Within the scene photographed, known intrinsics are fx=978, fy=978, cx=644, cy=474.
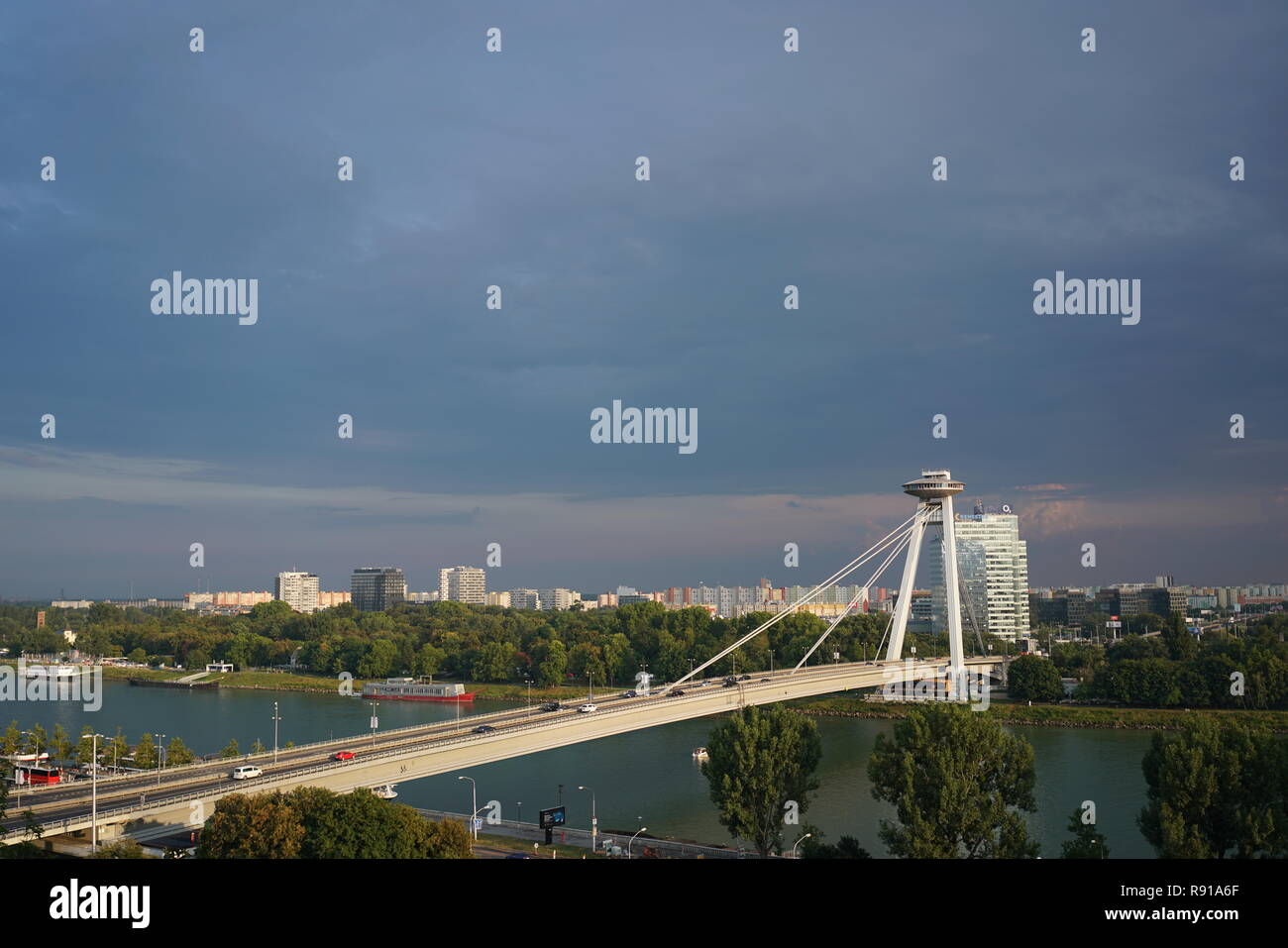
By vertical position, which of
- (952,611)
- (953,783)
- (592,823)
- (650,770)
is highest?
(952,611)

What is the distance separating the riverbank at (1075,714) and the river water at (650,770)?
0.73 metres

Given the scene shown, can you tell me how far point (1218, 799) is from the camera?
12.7 meters

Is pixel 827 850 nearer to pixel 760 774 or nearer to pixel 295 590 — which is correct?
pixel 760 774

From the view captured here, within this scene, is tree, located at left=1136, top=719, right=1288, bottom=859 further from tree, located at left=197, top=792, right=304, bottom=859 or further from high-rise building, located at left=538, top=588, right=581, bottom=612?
high-rise building, located at left=538, top=588, right=581, bottom=612

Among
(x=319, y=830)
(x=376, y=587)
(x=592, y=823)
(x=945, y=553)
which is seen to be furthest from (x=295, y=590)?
(x=319, y=830)

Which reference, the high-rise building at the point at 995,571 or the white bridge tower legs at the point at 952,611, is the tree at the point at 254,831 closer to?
the white bridge tower legs at the point at 952,611

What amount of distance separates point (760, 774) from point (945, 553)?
2200cm

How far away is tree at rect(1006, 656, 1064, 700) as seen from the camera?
104ft

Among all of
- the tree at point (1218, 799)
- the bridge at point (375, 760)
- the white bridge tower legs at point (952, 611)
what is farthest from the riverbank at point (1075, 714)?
the tree at point (1218, 799)

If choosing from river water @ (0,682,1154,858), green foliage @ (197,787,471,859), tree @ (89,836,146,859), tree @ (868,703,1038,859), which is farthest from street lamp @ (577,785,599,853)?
tree @ (89,836,146,859)

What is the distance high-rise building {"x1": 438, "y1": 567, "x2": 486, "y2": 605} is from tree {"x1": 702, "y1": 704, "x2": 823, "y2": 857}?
359 ft
